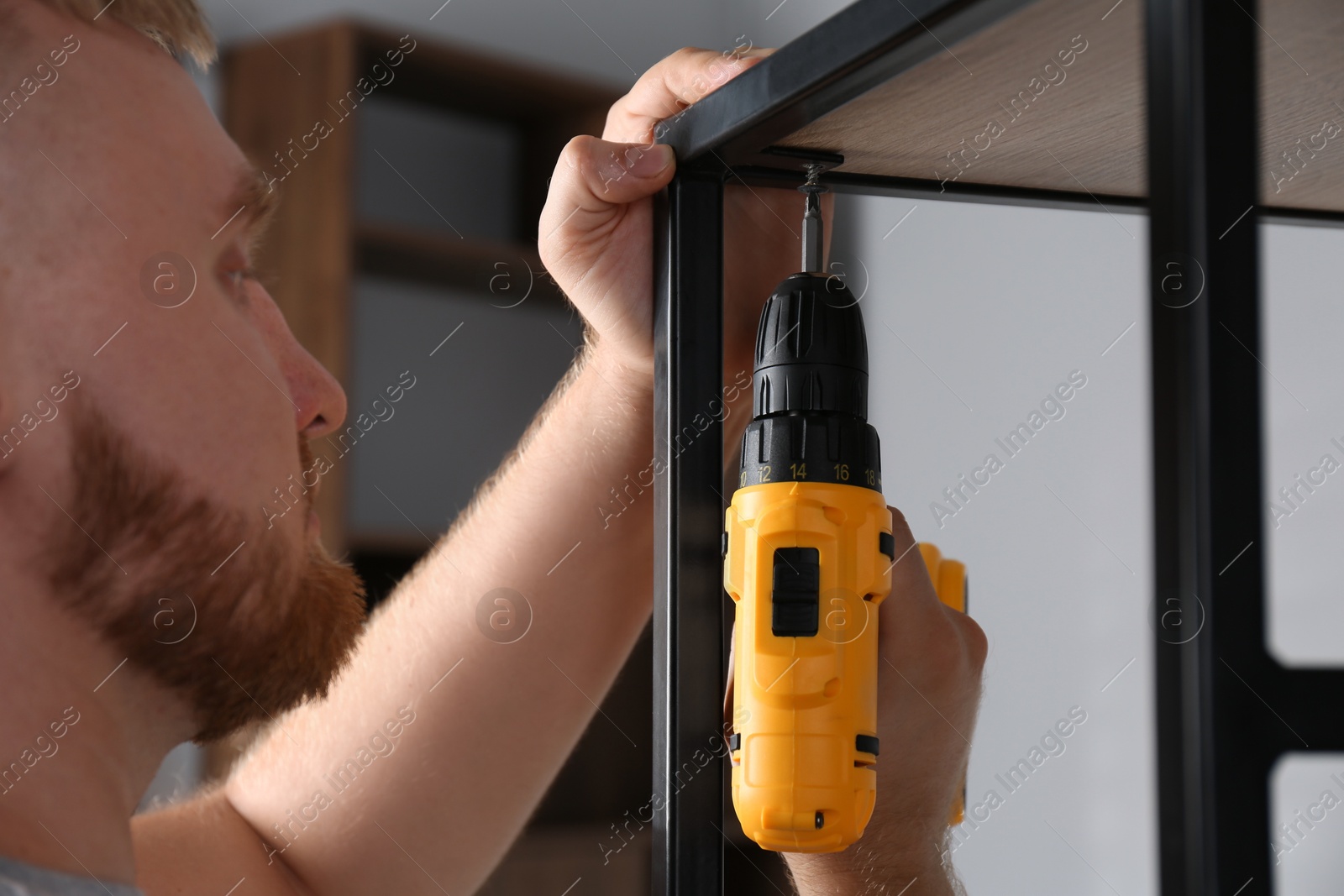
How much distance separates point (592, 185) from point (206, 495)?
11.8 inches

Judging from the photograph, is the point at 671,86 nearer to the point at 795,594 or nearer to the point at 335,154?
the point at 795,594

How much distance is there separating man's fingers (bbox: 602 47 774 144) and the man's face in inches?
9.9

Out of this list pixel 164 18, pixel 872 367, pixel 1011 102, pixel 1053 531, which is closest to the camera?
pixel 1011 102

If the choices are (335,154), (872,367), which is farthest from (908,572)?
(335,154)

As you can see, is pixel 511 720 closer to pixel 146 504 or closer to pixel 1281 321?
pixel 146 504

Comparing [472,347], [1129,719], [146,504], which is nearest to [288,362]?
[146,504]

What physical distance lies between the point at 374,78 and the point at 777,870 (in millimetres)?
1615

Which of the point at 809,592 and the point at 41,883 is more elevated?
the point at 809,592

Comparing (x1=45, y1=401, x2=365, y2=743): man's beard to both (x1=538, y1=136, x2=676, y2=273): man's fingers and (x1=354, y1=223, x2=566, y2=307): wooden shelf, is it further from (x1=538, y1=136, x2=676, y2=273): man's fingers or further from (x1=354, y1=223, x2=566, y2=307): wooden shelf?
(x1=354, y1=223, x2=566, y2=307): wooden shelf

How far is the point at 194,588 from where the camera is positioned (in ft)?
2.31

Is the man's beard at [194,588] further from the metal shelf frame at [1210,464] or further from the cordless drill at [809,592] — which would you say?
the metal shelf frame at [1210,464]

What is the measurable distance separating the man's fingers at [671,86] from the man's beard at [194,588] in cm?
31

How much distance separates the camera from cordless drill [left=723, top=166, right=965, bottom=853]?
0.49 meters

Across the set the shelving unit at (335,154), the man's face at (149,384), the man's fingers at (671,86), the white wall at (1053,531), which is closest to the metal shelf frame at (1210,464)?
the man's fingers at (671,86)
